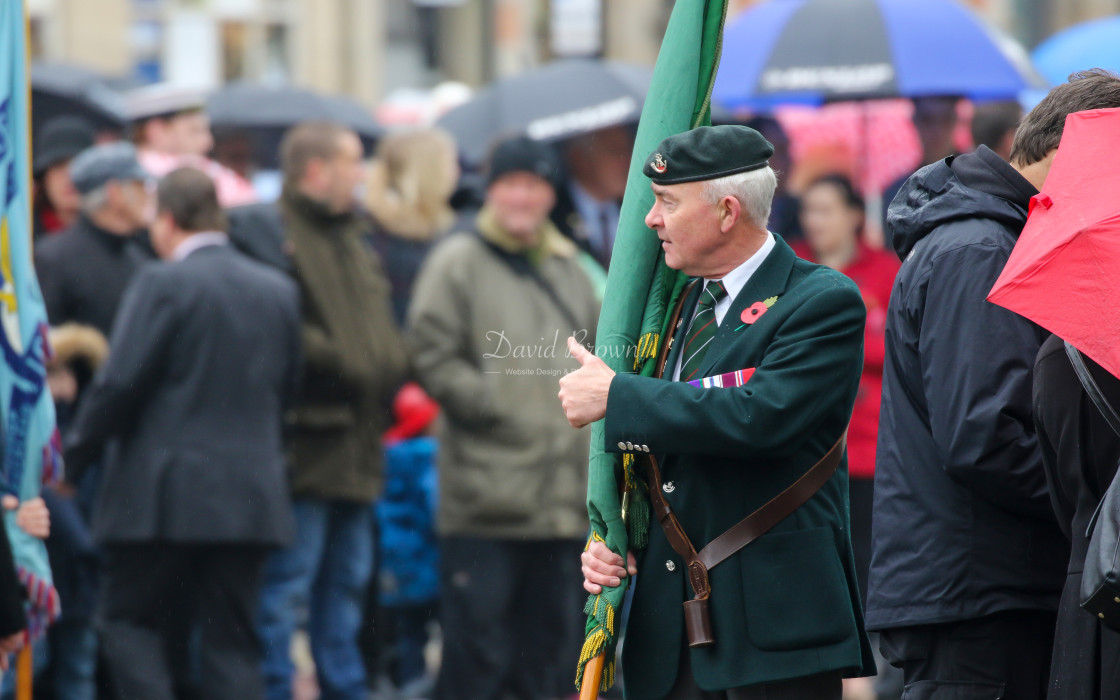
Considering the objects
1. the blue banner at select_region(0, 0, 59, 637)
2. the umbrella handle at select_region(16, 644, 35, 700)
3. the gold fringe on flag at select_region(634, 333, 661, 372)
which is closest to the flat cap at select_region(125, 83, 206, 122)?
the blue banner at select_region(0, 0, 59, 637)

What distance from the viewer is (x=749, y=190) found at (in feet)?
12.0

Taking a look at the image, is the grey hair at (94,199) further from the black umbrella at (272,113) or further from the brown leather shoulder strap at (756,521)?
the brown leather shoulder strap at (756,521)

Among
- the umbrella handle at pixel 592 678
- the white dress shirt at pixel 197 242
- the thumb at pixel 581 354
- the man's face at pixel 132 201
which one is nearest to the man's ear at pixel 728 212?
the thumb at pixel 581 354

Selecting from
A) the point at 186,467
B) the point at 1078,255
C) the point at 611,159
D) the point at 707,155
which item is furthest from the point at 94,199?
the point at 1078,255

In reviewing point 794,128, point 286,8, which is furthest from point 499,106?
point 286,8

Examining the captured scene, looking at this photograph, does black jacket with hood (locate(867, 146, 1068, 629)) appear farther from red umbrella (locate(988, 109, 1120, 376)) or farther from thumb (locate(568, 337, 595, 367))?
thumb (locate(568, 337, 595, 367))

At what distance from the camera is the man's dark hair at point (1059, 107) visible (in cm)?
364

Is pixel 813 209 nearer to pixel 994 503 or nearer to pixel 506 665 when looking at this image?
pixel 506 665

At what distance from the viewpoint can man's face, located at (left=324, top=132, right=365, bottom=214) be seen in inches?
272

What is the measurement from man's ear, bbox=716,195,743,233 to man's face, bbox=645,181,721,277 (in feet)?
0.03

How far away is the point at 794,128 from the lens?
35.8ft

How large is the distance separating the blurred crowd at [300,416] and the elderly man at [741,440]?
2802mm

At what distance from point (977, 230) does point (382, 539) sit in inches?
182

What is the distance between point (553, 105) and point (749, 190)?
→ 18.0 ft
